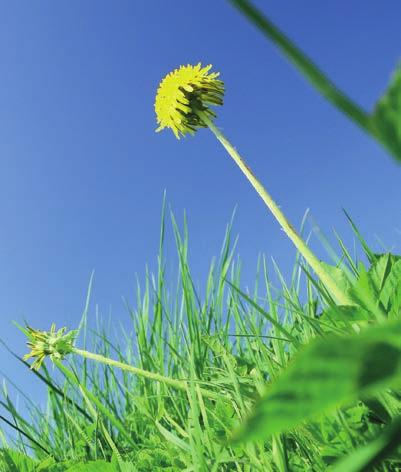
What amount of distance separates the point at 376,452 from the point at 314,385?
0.03 meters

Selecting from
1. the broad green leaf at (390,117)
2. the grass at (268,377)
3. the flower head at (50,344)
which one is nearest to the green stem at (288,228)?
the grass at (268,377)

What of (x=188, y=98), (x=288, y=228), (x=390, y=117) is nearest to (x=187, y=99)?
(x=188, y=98)

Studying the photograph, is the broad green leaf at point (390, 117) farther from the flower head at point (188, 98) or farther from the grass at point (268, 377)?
the flower head at point (188, 98)

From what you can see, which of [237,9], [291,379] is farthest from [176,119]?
[291,379]

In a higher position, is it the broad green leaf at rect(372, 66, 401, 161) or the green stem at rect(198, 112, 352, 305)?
the green stem at rect(198, 112, 352, 305)

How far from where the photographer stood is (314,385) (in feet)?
0.49

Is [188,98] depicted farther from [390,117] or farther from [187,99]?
[390,117]

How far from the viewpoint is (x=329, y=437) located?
0.84 metres

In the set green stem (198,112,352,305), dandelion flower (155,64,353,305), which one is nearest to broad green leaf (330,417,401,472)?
green stem (198,112,352,305)

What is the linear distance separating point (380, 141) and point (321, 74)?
0.03 meters

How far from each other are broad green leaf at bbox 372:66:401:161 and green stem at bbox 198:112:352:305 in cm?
80

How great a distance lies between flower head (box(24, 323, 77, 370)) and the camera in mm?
1468

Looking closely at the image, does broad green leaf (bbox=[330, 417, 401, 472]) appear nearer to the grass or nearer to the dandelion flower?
the grass

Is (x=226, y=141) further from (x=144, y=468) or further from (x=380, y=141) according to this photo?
(x=380, y=141)
